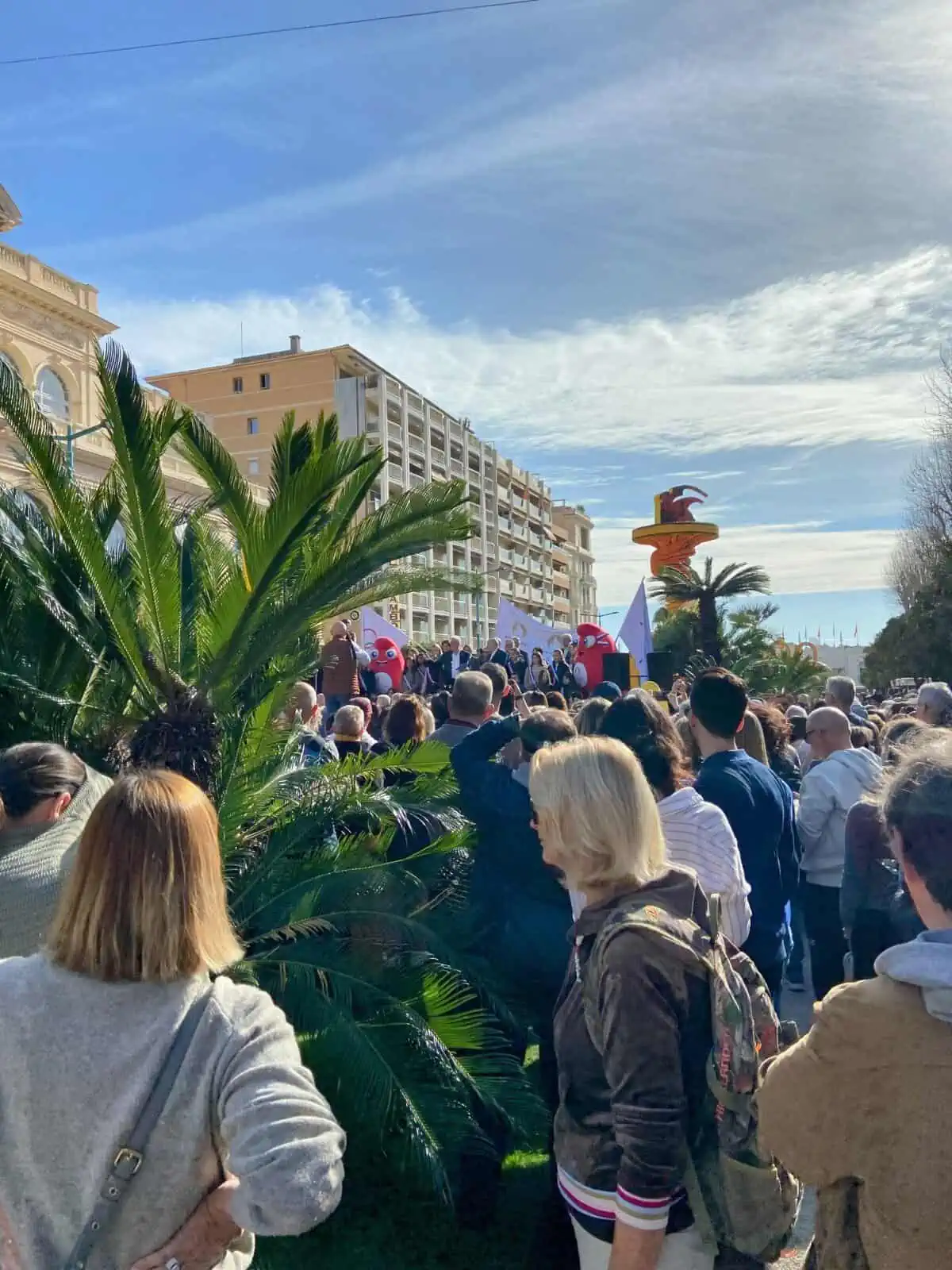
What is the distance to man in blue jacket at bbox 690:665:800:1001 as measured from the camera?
3.90m

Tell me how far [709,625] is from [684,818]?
21.8m

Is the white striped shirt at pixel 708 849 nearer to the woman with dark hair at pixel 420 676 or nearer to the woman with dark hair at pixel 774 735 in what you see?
the woman with dark hair at pixel 774 735

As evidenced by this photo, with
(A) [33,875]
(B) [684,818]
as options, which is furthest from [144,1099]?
(B) [684,818]

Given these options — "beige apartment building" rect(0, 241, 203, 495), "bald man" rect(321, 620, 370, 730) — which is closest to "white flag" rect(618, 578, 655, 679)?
"bald man" rect(321, 620, 370, 730)

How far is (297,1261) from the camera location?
3.68 meters

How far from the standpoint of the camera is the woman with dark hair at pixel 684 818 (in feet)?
10.6

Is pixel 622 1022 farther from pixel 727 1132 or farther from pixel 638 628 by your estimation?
pixel 638 628

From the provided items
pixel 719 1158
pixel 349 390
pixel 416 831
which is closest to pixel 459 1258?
pixel 416 831

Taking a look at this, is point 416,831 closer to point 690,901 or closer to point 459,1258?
point 459,1258

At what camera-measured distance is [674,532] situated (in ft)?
137

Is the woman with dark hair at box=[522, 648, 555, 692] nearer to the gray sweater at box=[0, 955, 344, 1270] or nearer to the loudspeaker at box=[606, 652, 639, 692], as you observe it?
the loudspeaker at box=[606, 652, 639, 692]

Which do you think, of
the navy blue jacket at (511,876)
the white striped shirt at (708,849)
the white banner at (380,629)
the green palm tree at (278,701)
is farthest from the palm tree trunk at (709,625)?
the white striped shirt at (708,849)

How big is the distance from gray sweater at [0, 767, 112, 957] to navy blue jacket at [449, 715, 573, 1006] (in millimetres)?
1592

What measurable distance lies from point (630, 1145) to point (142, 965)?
3.33 feet
